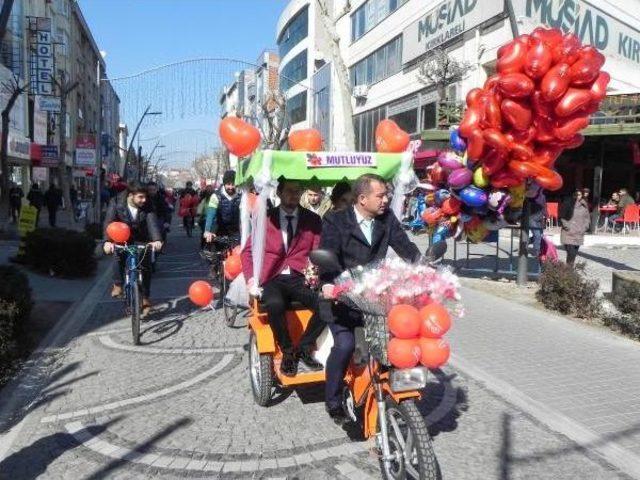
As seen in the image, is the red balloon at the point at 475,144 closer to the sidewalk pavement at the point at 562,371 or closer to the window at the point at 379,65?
the sidewalk pavement at the point at 562,371

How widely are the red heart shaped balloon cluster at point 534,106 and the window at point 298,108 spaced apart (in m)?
50.2

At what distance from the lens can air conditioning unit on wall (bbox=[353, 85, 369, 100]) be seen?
41.9 metres

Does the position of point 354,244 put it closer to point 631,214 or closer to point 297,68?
point 631,214

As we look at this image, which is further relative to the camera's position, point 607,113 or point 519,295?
point 607,113

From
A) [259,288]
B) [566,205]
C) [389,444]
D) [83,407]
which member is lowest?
[83,407]

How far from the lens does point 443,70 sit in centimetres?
2727

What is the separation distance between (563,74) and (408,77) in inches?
1079

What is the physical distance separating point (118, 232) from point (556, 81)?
5825 mm

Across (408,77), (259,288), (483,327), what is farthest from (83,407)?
(408,77)

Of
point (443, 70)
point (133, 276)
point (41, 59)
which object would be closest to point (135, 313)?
point (133, 276)

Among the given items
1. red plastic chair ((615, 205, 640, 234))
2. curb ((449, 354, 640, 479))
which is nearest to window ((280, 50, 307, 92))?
red plastic chair ((615, 205, 640, 234))

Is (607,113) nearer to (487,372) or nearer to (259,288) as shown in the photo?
(487,372)

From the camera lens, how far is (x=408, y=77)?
1368 inches

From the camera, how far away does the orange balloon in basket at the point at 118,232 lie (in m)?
7.45
